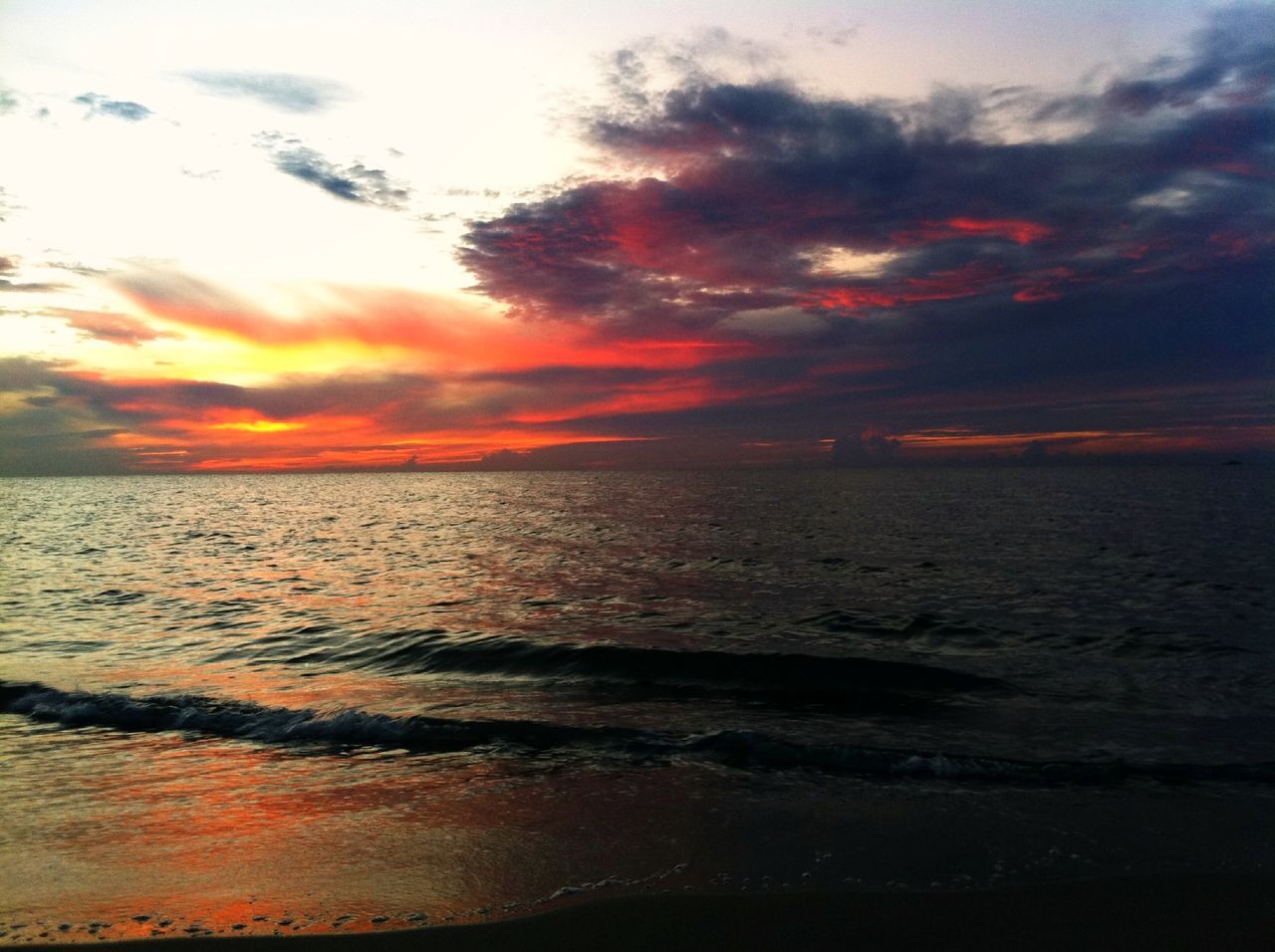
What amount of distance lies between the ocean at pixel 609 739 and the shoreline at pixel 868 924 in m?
0.24

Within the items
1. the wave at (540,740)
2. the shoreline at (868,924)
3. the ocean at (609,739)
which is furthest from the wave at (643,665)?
the shoreline at (868,924)

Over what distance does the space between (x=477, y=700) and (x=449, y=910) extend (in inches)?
347

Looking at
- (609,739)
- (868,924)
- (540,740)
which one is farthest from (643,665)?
(868,924)

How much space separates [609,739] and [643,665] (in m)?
5.71

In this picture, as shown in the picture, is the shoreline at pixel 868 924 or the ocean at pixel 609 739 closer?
the shoreline at pixel 868 924

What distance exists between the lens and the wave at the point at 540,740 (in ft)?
35.2

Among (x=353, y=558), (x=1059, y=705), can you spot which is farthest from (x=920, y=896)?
(x=353, y=558)

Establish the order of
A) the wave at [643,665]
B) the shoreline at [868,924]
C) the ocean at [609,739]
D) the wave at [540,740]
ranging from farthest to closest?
the wave at [643,665], the wave at [540,740], the ocean at [609,739], the shoreline at [868,924]

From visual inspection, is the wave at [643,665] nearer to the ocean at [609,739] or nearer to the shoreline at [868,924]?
the ocean at [609,739]

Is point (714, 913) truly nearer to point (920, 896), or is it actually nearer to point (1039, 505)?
point (920, 896)

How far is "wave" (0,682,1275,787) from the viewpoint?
10.7 metres

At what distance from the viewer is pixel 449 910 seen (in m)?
6.99

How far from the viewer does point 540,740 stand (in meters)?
12.8

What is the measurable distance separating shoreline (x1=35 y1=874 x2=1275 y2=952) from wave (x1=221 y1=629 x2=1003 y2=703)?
8.59 m
